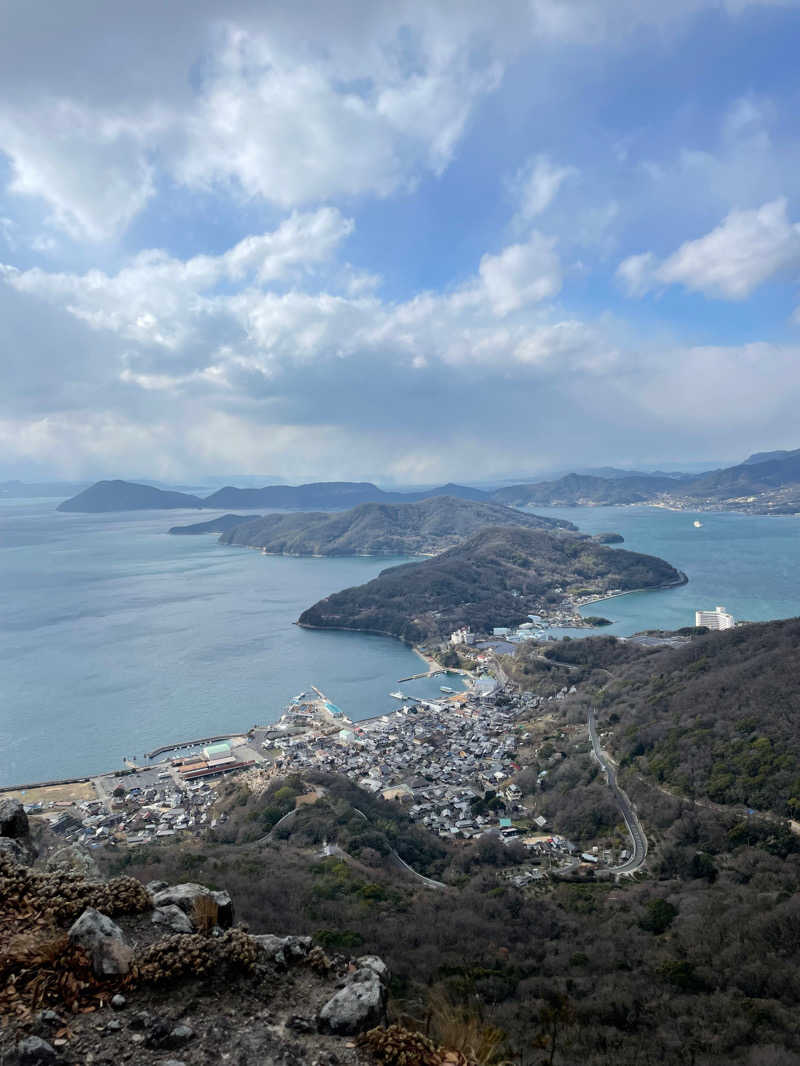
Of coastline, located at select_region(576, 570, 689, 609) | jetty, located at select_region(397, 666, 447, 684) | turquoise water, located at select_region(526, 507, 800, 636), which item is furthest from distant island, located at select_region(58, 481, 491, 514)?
jetty, located at select_region(397, 666, 447, 684)

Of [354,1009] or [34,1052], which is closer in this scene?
[34,1052]

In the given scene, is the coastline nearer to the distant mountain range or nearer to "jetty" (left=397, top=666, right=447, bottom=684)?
"jetty" (left=397, top=666, right=447, bottom=684)

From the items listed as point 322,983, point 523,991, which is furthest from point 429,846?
point 322,983

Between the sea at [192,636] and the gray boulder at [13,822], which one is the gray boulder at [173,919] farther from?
the sea at [192,636]

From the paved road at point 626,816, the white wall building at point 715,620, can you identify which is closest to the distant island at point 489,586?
the white wall building at point 715,620

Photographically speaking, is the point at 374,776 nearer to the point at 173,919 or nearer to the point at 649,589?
the point at 173,919

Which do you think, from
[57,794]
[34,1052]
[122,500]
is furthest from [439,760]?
[122,500]
